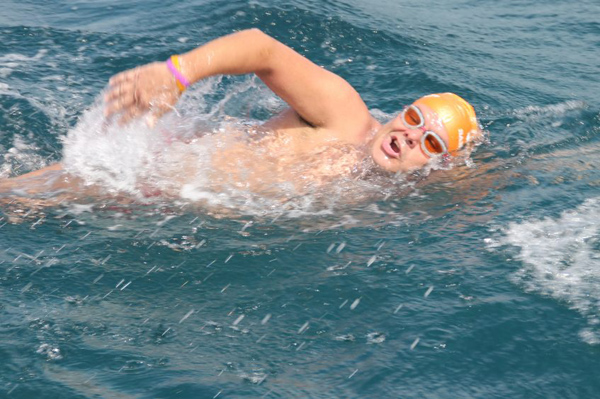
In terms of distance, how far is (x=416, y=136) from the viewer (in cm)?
525

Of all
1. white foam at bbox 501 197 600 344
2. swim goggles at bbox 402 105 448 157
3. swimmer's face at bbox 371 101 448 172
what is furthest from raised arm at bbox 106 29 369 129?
white foam at bbox 501 197 600 344

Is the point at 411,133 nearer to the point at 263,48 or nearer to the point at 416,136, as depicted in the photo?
the point at 416,136

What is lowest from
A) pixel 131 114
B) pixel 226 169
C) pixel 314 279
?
pixel 314 279

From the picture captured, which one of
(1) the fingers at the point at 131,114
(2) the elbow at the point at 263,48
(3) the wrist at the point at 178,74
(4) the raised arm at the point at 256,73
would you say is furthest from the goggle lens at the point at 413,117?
(1) the fingers at the point at 131,114

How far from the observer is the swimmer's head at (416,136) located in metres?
5.21

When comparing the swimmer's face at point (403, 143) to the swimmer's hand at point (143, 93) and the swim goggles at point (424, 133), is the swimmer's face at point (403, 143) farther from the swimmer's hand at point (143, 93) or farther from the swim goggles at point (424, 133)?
the swimmer's hand at point (143, 93)

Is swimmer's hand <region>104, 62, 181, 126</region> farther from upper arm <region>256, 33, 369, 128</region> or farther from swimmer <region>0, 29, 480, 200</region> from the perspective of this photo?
upper arm <region>256, 33, 369, 128</region>

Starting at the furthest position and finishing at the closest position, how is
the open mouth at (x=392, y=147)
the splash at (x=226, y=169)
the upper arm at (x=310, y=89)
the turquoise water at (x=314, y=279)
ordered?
the open mouth at (x=392, y=147)
the splash at (x=226, y=169)
the upper arm at (x=310, y=89)
the turquoise water at (x=314, y=279)

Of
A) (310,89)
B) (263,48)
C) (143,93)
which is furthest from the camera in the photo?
(310,89)

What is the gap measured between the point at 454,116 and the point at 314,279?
1934 millimetres

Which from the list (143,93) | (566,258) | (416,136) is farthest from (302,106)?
(566,258)

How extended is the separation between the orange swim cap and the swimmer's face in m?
0.06

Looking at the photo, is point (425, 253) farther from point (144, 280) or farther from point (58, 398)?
point (58, 398)

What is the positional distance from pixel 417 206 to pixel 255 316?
5.41ft
